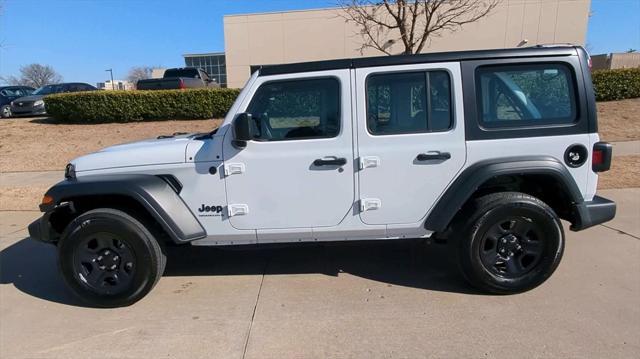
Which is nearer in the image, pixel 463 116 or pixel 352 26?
pixel 463 116

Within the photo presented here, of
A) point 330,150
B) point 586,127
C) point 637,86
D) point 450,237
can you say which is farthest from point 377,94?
point 637,86

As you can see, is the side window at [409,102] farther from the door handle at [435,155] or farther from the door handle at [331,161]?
the door handle at [331,161]

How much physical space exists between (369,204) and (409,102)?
2.94 ft

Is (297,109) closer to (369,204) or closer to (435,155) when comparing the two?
(369,204)

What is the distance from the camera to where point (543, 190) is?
12.0 feet

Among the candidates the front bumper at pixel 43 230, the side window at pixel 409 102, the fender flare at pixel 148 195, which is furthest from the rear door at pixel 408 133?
the front bumper at pixel 43 230

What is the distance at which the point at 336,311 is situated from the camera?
129 inches

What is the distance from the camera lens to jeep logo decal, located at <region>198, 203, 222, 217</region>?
351 cm

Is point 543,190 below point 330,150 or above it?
below

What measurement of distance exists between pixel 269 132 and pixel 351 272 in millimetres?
1545

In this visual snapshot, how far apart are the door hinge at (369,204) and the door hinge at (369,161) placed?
0.28 metres

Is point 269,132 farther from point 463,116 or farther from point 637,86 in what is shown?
point 637,86

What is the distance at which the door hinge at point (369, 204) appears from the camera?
11.4 feet

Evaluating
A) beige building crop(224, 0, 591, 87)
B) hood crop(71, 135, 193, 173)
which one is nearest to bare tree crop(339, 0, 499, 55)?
beige building crop(224, 0, 591, 87)
